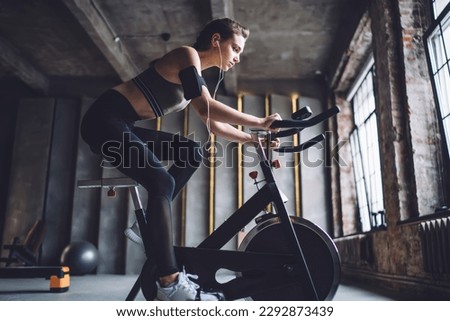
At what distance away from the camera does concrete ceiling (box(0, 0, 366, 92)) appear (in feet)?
16.0

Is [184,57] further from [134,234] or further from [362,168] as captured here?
[362,168]

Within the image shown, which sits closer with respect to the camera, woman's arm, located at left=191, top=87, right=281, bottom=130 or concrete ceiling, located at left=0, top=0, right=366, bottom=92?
woman's arm, located at left=191, top=87, right=281, bottom=130

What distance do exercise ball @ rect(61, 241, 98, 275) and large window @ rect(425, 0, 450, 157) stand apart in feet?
15.0

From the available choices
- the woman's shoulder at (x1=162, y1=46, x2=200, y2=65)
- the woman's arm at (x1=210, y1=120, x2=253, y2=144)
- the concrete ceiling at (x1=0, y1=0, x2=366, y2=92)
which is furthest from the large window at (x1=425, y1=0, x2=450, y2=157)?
the woman's shoulder at (x1=162, y1=46, x2=200, y2=65)

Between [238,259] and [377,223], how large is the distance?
3373mm

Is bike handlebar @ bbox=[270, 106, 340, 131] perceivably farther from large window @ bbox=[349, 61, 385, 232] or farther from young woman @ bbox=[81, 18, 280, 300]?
large window @ bbox=[349, 61, 385, 232]

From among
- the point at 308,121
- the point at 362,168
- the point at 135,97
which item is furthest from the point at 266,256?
the point at 362,168

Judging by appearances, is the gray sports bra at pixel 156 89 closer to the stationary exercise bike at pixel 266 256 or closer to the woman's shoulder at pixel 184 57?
the woman's shoulder at pixel 184 57

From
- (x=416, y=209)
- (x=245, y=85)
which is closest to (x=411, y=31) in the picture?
(x=416, y=209)

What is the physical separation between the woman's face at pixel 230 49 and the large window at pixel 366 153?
10.4ft

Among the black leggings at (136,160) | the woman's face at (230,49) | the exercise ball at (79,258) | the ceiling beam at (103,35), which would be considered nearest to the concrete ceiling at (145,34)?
the ceiling beam at (103,35)

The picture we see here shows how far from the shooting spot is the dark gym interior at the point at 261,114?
3381 mm

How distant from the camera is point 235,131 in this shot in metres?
2.03
